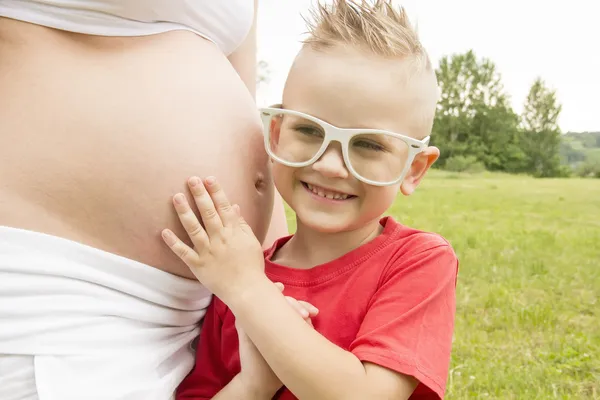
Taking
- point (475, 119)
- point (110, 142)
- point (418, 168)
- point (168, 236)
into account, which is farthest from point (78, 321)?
point (475, 119)

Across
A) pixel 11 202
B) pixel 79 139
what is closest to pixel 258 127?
pixel 79 139

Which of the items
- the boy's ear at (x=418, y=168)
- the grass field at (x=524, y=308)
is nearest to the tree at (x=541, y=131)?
the grass field at (x=524, y=308)

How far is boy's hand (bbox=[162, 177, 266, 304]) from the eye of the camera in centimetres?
114

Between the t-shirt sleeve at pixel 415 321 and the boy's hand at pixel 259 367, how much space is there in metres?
0.10

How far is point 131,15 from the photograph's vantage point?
1.27 m

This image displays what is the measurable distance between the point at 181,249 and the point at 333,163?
297 mm

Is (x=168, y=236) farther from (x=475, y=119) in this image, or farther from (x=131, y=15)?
(x=475, y=119)

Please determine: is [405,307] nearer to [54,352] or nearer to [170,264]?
[170,264]

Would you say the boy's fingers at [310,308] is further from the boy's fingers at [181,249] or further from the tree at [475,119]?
the tree at [475,119]

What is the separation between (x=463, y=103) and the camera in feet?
109

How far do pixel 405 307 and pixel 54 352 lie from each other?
576 mm

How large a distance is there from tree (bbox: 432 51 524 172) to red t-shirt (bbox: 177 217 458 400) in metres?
29.4

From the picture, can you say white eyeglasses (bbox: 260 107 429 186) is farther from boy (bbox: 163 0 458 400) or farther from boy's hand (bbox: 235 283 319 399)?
boy's hand (bbox: 235 283 319 399)

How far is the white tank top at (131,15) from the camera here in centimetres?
120
